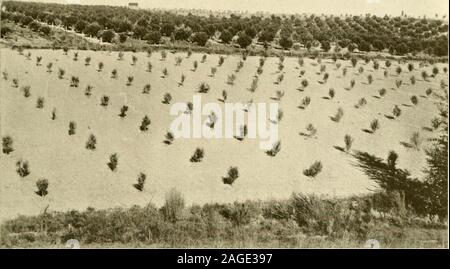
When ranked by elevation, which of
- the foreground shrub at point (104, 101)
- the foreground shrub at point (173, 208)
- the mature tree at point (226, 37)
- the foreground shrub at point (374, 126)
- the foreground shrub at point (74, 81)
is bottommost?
the foreground shrub at point (173, 208)

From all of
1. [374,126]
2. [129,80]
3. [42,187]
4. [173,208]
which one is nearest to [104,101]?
[129,80]

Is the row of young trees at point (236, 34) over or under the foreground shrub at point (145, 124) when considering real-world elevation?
over

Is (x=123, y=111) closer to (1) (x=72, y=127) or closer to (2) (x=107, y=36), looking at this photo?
(1) (x=72, y=127)

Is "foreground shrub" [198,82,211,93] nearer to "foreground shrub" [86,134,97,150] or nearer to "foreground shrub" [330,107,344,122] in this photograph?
"foreground shrub" [330,107,344,122]

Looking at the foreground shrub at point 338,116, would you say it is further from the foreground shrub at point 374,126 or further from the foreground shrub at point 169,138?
the foreground shrub at point 169,138

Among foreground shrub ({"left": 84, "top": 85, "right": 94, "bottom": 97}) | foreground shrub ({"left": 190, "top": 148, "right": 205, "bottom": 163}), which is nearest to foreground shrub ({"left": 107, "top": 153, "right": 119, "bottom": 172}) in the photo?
foreground shrub ({"left": 190, "top": 148, "right": 205, "bottom": 163})

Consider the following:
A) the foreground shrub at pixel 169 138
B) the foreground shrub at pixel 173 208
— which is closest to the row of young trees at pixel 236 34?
the foreground shrub at pixel 169 138
